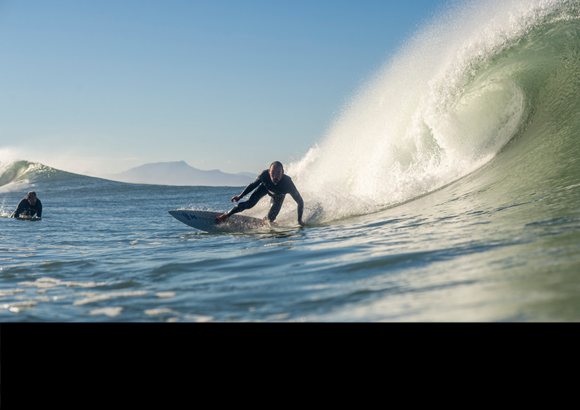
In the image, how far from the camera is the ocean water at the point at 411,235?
2.62 metres

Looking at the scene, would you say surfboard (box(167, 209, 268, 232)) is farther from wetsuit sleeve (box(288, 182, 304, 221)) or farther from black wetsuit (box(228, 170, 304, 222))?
wetsuit sleeve (box(288, 182, 304, 221))

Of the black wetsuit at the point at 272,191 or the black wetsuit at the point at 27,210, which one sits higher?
the black wetsuit at the point at 272,191

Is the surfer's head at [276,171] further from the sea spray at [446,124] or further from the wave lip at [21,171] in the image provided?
the wave lip at [21,171]

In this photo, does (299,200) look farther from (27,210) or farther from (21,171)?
(21,171)

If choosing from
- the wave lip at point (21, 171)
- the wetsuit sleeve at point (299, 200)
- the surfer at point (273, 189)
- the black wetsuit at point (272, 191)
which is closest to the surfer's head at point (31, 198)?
the surfer at point (273, 189)

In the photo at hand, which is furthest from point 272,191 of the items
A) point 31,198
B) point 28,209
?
point 28,209

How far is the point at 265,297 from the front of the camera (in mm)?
2957

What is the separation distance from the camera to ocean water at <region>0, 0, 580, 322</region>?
8.59 ft

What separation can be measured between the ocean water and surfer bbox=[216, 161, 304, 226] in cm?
71

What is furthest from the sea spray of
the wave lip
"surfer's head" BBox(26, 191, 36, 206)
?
the wave lip

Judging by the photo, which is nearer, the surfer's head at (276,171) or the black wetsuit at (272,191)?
the surfer's head at (276,171)

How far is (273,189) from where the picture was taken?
809 cm
